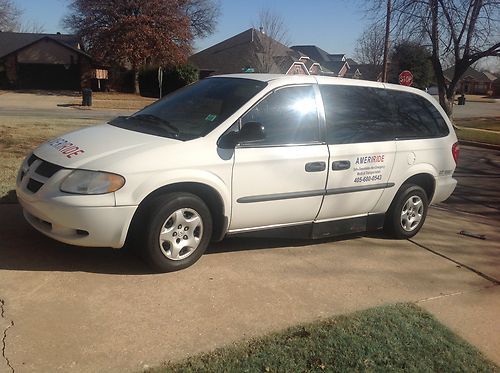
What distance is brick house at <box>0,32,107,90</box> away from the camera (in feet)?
148

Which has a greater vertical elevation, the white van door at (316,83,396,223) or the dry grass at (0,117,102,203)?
the white van door at (316,83,396,223)

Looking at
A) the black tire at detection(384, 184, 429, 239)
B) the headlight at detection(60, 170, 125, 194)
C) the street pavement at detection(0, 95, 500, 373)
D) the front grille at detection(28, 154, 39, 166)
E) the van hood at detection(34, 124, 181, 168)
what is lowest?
the street pavement at detection(0, 95, 500, 373)

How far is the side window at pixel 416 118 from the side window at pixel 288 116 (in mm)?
1216

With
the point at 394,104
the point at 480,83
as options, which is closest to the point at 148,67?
the point at 394,104

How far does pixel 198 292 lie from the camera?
407 cm

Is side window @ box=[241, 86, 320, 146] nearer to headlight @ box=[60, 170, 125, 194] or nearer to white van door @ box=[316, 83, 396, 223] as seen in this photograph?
white van door @ box=[316, 83, 396, 223]

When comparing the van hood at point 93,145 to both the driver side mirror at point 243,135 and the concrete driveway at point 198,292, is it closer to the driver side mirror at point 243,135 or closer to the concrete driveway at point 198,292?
the driver side mirror at point 243,135

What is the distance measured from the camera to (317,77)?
5.25m

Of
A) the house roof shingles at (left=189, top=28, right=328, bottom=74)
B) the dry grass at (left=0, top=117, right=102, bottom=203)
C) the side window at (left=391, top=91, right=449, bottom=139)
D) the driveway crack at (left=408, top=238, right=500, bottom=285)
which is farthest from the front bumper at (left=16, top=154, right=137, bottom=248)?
the house roof shingles at (left=189, top=28, right=328, bottom=74)

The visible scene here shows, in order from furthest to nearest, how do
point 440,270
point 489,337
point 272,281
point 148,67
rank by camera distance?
point 148,67
point 440,270
point 272,281
point 489,337

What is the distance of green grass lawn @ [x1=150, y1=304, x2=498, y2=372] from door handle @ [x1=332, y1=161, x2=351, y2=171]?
1.64 meters

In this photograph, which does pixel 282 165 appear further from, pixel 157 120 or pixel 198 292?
pixel 198 292

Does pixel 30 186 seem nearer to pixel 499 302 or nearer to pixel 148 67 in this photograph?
pixel 499 302

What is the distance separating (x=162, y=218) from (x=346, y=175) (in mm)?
1984
